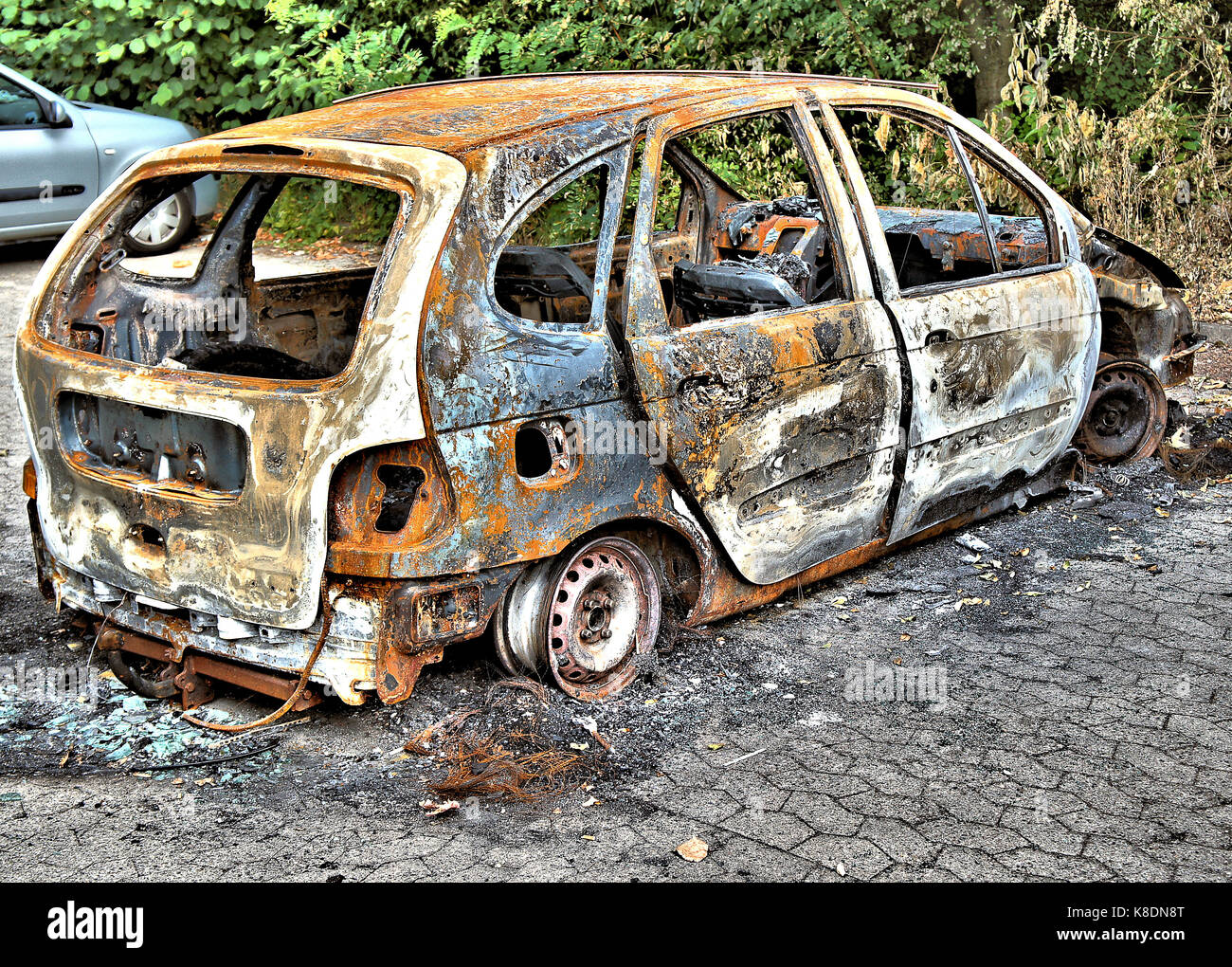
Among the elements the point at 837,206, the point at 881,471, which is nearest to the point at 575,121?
the point at 837,206

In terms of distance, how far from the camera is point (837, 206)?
4453 millimetres

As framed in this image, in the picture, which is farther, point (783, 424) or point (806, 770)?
point (783, 424)

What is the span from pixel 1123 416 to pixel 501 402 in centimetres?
387

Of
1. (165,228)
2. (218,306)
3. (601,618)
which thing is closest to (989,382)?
(601,618)

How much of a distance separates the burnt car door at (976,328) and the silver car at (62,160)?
21.8ft

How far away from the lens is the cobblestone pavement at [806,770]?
10.5ft

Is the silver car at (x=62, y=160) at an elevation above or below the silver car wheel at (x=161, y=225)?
above

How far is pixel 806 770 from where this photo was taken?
364 cm

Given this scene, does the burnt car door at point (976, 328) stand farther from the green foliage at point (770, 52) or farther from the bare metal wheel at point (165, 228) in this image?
the bare metal wheel at point (165, 228)

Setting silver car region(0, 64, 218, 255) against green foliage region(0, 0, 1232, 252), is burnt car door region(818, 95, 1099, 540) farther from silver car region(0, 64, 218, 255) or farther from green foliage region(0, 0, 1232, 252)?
silver car region(0, 64, 218, 255)

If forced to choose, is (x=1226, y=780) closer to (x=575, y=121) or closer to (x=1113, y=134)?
(x=575, y=121)

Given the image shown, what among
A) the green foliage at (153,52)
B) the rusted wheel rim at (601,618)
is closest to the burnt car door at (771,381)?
the rusted wheel rim at (601,618)

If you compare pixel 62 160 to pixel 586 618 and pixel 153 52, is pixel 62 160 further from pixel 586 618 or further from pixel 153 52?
pixel 586 618
